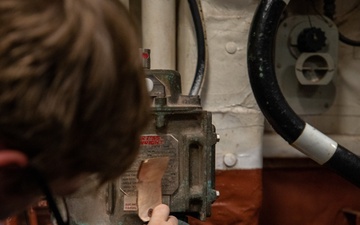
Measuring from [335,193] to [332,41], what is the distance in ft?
1.39

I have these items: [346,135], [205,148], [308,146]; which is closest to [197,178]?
[205,148]

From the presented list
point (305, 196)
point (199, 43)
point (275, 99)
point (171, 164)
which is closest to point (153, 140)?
point (171, 164)

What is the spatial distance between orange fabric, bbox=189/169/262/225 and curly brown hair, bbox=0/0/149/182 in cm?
84

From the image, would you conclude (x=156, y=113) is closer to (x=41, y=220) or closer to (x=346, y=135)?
(x=41, y=220)

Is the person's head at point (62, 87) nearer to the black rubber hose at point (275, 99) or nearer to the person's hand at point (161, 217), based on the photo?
the person's hand at point (161, 217)

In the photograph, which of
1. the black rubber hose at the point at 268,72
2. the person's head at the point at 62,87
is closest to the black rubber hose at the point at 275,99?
the black rubber hose at the point at 268,72

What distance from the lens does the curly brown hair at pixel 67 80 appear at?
1.43 feet

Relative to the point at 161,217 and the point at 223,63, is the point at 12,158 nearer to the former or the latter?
the point at 161,217

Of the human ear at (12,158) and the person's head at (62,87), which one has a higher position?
the person's head at (62,87)

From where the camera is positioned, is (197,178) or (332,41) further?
(332,41)

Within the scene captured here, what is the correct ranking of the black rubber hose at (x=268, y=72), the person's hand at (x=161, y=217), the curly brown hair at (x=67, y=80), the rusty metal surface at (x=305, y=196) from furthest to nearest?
the rusty metal surface at (x=305, y=196) < the black rubber hose at (x=268, y=72) < the person's hand at (x=161, y=217) < the curly brown hair at (x=67, y=80)

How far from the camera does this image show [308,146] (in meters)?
1.11

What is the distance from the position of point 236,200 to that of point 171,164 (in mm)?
457

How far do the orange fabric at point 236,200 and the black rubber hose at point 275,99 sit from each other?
240mm
